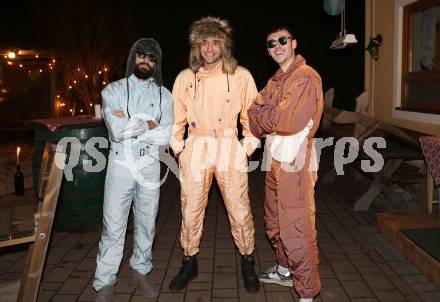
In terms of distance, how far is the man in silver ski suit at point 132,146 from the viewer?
3.48 metres

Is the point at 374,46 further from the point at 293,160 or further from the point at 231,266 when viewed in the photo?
the point at 293,160

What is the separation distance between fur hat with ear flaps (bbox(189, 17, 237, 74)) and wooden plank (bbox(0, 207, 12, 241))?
1.79 meters

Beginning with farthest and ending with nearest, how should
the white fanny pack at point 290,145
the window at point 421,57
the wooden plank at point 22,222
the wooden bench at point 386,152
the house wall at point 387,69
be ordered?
the house wall at point 387,69 → the window at point 421,57 → the wooden bench at point 386,152 → the white fanny pack at point 290,145 → the wooden plank at point 22,222

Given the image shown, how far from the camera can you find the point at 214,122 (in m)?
3.67

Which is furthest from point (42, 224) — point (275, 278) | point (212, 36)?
point (275, 278)

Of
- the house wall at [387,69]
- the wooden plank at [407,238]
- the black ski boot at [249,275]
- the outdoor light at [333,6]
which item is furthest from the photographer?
the outdoor light at [333,6]

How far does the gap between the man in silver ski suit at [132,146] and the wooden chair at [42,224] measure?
568 mm

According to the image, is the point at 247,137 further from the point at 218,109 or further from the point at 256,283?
the point at 256,283

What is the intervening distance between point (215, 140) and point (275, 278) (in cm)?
135

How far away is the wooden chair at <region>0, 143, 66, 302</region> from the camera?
111 inches

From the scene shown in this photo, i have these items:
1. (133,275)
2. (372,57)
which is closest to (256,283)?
(133,275)

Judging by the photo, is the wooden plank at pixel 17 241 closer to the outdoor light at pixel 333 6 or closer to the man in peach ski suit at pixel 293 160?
the man in peach ski suit at pixel 293 160

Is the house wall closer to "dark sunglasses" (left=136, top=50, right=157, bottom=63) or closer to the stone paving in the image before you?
the stone paving

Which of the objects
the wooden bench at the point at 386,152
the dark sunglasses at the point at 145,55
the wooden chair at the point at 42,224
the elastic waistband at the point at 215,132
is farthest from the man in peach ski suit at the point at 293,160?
the wooden bench at the point at 386,152
